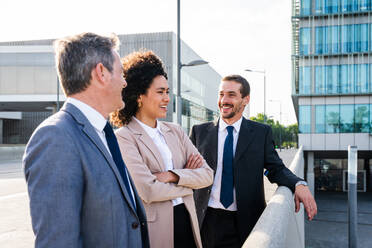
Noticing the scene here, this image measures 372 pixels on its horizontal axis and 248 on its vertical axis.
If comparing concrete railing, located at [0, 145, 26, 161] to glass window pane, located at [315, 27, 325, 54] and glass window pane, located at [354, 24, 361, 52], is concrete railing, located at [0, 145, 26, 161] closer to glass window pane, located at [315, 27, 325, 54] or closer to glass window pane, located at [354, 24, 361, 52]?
glass window pane, located at [315, 27, 325, 54]

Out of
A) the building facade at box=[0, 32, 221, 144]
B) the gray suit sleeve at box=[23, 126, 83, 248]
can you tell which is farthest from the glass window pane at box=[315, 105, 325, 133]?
the gray suit sleeve at box=[23, 126, 83, 248]

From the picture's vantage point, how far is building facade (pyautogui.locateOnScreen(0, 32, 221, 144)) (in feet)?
131

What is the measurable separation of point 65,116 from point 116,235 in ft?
1.97

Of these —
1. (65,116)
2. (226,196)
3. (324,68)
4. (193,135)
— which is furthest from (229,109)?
(324,68)

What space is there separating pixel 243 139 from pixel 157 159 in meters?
1.07

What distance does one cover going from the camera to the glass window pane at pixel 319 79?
3042cm

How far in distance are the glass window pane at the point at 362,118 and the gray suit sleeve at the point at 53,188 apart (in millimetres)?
32043

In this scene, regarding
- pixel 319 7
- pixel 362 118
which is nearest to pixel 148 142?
pixel 362 118

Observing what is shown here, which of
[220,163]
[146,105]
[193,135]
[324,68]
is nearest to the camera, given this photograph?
[146,105]

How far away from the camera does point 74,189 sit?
1411mm

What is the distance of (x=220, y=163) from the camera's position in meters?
3.32

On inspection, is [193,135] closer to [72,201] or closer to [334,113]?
[72,201]

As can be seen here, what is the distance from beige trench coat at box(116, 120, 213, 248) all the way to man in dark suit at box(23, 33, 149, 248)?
0.39 m

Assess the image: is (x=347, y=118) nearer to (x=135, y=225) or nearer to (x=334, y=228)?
(x=334, y=228)
